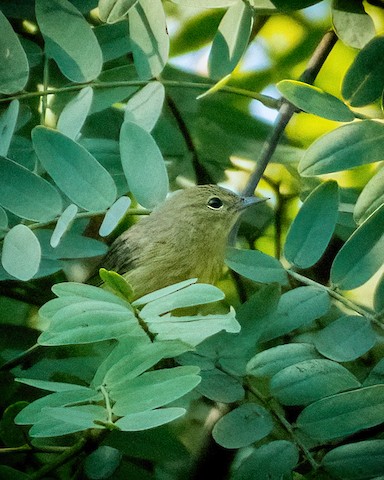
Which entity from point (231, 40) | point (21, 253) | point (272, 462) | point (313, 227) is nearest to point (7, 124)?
point (21, 253)

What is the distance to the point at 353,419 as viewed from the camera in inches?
29.9

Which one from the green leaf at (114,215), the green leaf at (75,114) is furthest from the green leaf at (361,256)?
the green leaf at (75,114)

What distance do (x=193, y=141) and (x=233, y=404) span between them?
0.51 metres

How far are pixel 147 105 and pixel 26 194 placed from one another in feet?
0.64

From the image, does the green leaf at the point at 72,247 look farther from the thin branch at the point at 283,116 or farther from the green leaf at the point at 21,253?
the thin branch at the point at 283,116

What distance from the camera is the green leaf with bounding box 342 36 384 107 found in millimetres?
885

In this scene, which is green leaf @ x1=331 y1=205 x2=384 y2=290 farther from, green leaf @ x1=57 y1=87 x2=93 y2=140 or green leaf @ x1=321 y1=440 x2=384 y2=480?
green leaf @ x1=57 y1=87 x2=93 y2=140

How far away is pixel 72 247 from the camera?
3.28ft

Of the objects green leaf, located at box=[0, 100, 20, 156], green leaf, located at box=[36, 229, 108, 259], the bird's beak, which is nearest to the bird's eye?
the bird's beak

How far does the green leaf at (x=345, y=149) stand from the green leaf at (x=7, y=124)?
1.17ft

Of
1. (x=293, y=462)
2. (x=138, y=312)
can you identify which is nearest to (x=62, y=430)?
(x=138, y=312)

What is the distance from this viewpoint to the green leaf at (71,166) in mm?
882

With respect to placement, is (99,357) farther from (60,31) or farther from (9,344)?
(60,31)

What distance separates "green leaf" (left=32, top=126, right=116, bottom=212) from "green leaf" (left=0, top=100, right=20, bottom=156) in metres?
0.06
